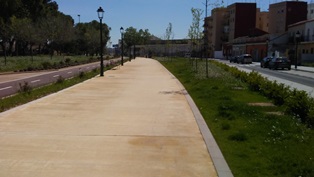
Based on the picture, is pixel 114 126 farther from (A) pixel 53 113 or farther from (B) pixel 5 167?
Result: (B) pixel 5 167

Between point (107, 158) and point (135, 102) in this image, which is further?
point (135, 102)

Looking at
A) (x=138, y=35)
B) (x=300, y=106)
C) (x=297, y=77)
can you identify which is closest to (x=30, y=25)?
(x=297, y=77)

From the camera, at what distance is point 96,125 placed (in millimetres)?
8633

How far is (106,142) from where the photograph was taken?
705 centimetres

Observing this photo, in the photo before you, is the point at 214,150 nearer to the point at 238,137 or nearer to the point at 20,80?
the point at 238,137

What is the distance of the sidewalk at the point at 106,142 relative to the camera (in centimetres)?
548

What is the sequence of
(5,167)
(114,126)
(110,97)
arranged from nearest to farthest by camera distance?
(5,167) < (114,126) < (110,97)

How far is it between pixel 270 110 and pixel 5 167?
7.33m

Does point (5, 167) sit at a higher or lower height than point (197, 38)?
lower

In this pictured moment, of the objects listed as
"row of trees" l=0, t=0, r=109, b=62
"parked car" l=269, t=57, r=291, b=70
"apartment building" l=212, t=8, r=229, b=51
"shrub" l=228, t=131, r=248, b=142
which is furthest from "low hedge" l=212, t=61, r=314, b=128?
"apartment building" l=212, t=8, r=229, b=51

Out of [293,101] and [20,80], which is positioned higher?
[293,101]

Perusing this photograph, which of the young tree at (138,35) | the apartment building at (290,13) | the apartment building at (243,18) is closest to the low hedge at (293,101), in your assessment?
the apartment building at (290,13)

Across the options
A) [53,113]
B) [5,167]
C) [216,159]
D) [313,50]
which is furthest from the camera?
[313,50]

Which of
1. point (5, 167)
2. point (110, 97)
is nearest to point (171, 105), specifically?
point (110, 97)
